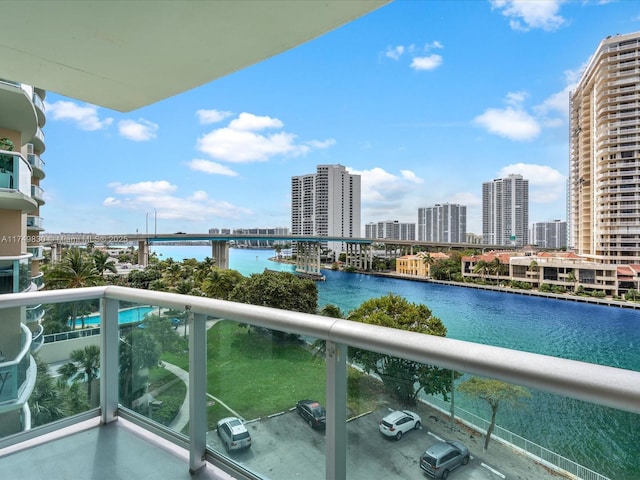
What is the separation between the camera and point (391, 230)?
237ft

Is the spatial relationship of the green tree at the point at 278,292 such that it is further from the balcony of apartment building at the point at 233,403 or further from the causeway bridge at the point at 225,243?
the balcony of apartment building at the point at 233,403

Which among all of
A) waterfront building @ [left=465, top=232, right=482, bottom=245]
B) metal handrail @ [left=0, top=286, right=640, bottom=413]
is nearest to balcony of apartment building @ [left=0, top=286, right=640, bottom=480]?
metal handrail @ [left=0, top=286, right=640, bottom=413]

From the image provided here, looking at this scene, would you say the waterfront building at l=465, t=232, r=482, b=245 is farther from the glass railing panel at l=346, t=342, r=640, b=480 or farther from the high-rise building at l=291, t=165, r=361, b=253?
the glass railing panel at l=346, t=342, r=640, b=480

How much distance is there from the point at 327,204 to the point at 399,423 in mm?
57775

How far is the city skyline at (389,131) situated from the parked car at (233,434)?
40895 millimetres

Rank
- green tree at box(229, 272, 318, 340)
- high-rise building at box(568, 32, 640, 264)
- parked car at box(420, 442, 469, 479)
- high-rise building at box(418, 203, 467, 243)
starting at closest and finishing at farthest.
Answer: parked car at box(420, 442, 469, 479), green tree at box(229, 272, 318, 340), high-rise building at box(568, 32, 640, 264), high-rise building at box(418, 203, 467, 243)

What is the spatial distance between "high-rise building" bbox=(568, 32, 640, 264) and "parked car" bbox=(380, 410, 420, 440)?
46.3 meters

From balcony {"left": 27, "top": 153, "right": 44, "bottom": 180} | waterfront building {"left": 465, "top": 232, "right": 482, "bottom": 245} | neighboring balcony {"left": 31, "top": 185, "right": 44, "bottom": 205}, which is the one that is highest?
balcony {"left": 27, "top": 153, "right": 44, "bottom": 180}

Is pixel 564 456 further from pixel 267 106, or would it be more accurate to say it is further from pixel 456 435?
pixel 267 106

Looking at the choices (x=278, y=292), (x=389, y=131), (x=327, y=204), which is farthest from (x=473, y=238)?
(x=278, y=292)

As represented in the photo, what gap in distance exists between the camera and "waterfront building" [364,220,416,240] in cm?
7150

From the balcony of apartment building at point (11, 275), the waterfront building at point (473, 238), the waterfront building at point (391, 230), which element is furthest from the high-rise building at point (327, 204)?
the balcony of apartment building at point (11, 275)

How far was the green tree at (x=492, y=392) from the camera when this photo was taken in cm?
67

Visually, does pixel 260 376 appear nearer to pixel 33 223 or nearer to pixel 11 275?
pixel 11 275
